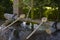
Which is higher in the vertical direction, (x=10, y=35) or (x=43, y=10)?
(x=43, y=10)

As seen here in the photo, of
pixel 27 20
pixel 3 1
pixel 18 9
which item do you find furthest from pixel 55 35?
pixel 3 1

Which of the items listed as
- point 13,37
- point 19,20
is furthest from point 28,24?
point 13,37

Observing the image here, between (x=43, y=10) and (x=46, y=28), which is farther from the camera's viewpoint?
(x=43, y=10)

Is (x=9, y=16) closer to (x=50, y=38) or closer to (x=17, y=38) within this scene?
(x=17, y=38)

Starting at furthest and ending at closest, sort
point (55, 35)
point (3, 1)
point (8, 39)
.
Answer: point (3, 1)
point (55, 35)
point (8, 39)

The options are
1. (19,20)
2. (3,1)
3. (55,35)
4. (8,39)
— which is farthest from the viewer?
(3,1)

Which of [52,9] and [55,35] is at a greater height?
[52,9]

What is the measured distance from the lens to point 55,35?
469cm

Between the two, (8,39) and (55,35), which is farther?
(55,35)

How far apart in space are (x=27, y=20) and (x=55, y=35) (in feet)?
2.54

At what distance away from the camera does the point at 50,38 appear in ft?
14.9

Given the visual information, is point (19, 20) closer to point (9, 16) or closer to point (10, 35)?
point (9, 16)

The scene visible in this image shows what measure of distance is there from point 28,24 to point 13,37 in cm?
99

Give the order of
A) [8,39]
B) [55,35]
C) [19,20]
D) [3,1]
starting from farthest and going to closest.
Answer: [3,1] → [19,20] → [55,35] → [8,39]
